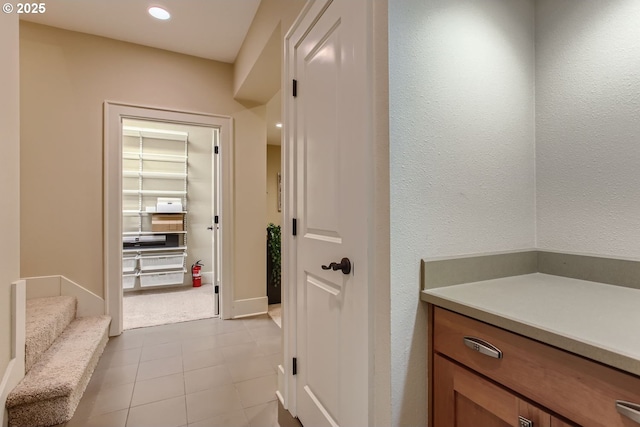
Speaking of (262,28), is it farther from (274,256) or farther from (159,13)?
(274,256)

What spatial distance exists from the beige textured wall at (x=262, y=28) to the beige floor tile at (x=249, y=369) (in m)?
2.18

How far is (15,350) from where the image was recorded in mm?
1599

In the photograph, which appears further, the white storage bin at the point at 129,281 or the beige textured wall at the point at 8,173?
the white storage bin at the point at 129,281

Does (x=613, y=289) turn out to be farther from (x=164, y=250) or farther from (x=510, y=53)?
(x=164, y=250)

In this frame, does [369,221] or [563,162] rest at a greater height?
[563,162]

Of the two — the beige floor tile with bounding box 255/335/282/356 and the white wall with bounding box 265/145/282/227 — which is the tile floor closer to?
the beige floor tile with bounding box 255/335/282/356

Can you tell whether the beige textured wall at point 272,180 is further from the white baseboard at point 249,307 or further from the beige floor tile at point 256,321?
the beige floor tile at point 256,321

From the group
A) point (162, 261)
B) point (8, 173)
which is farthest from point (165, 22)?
point (162, 261)

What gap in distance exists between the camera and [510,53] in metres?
1.23

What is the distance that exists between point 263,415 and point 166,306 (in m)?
2.55

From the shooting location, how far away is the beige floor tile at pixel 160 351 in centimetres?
238

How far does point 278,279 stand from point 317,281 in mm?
2479

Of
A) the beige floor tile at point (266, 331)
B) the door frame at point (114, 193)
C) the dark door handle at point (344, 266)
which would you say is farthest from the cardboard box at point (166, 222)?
the dark door handle at point (344, 266)

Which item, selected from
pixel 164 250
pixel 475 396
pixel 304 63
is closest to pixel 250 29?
pixel 304 63
